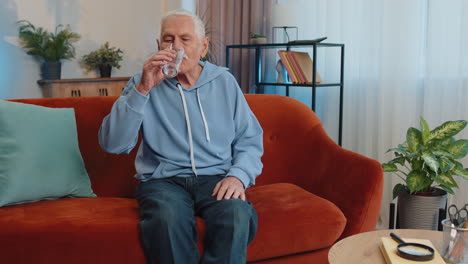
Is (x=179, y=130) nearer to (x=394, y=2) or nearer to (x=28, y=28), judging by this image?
(x=394, y=2)

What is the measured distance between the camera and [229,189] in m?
1.78

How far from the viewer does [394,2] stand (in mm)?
3180

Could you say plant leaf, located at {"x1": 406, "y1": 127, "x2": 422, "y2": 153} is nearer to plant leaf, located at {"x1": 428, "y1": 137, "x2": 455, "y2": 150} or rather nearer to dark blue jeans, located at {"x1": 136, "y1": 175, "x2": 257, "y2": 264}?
plant leaf, located at {"x1": 428, "y1": 137, "x2": 455, "y2": 150}

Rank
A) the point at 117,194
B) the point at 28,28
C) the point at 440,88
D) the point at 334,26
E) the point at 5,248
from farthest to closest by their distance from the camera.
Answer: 1. the point at 28,28
2. the point at 334,26
3. the point at 440,88
4. the point at 117,194
5. the point at 5,248

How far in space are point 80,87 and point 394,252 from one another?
3.17 meters

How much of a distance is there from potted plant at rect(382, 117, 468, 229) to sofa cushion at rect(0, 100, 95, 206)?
1.50 m

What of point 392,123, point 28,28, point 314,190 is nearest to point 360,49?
point 392,123

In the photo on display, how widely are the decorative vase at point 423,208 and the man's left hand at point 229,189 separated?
109 centimetres

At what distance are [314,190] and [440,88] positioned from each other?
50.8 inches

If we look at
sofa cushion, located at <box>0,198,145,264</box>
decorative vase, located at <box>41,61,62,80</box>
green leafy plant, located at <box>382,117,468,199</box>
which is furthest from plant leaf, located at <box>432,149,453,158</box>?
decorative vase, located at <box>41,61,62,80</box>

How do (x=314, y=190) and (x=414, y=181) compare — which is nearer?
(x=314, y=190)

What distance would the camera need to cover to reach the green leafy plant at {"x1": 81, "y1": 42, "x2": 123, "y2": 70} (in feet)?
14.6

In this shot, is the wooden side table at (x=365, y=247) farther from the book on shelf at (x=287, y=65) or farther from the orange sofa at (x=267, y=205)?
the book on shelf at (x=287, y=65)

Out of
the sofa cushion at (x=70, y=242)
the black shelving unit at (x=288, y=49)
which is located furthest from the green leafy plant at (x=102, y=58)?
the sofa cushion at (x=70, y=242)
